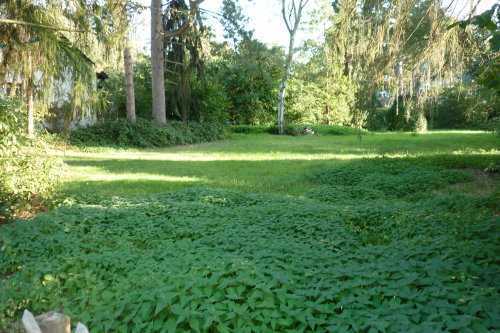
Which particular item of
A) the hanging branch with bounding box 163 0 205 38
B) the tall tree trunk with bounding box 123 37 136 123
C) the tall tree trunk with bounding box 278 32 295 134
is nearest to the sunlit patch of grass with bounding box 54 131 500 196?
the tall tree trunk with bounding box 123 37 136 123

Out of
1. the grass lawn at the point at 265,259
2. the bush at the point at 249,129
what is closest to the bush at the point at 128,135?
the bush at the point at 249,129

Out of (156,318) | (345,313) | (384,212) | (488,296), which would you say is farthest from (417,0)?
(156,318)

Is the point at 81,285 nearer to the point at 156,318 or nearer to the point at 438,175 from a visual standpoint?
the point at 156,318

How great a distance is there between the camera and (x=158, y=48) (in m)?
20.8

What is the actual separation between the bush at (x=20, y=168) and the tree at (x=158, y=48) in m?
12.4

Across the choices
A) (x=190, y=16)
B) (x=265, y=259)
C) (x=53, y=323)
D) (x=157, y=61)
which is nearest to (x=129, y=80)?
(x=157, y=61)

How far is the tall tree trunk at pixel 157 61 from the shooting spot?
65.5ft

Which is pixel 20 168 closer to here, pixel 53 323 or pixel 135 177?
pixel 135 177

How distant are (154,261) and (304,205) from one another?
314cm

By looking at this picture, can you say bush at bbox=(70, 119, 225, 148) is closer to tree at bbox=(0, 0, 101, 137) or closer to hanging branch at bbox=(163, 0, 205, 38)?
hanging branch at bbox=(163, 0, 205, 38)

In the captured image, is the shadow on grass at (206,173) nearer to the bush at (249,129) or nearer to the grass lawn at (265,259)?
the grass lawn at (265,259)

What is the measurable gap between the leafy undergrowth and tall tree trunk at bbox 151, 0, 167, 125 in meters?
14.3

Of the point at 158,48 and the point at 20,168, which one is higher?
the point at 158,48

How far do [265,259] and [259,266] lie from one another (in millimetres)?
339
